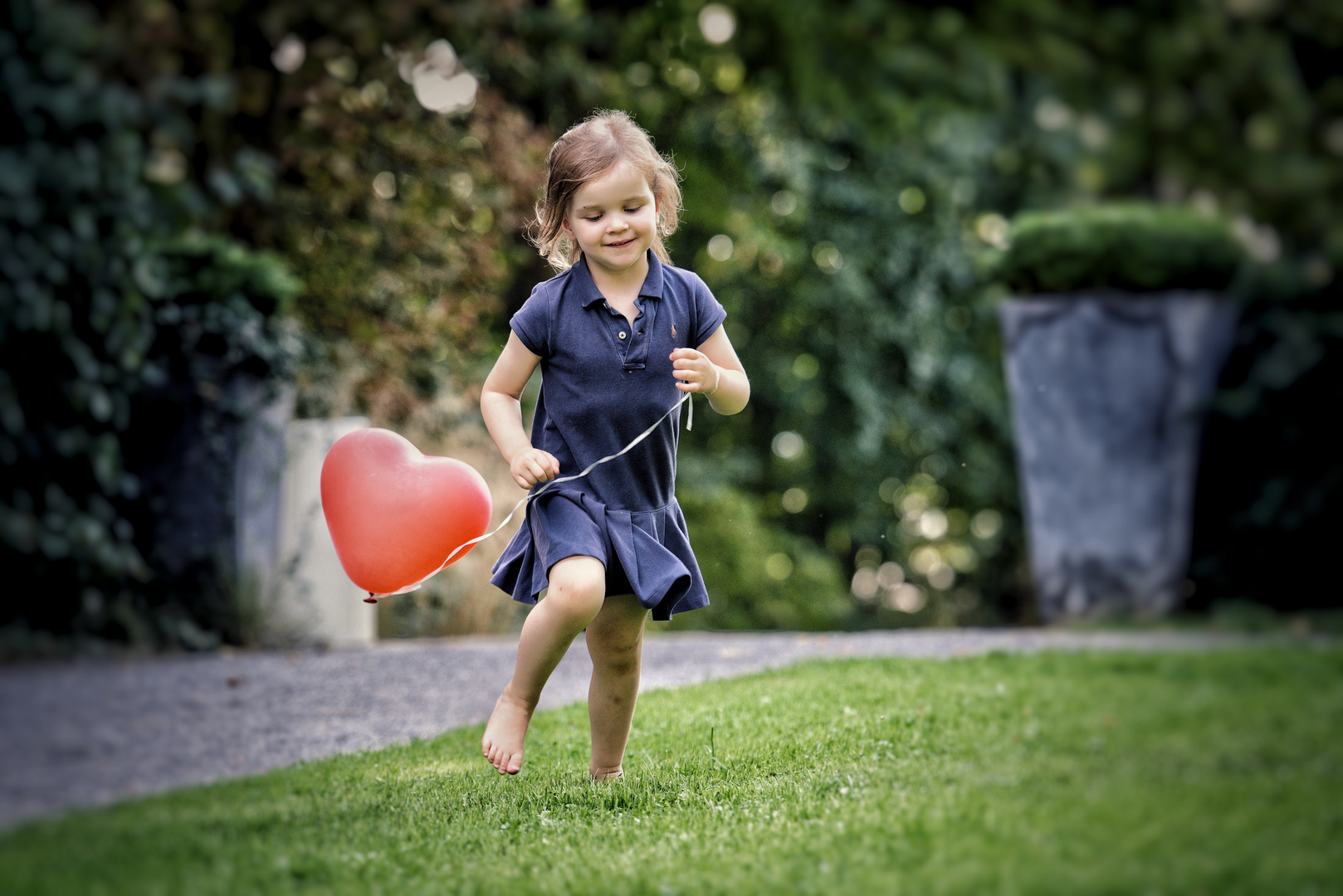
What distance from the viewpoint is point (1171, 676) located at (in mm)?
2039

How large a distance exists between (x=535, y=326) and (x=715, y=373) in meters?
0.43

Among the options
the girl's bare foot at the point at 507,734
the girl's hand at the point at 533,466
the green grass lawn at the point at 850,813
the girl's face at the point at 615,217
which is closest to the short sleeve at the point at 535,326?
the girl's face at the point at 615,217

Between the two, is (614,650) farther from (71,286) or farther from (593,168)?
(71,286)

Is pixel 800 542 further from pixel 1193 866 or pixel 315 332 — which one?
pixel 1193 866

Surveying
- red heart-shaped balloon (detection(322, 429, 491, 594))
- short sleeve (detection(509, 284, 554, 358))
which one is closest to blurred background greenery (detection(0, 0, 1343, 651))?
red heart-shaped balloon (detection(322, 429, 491, 594))

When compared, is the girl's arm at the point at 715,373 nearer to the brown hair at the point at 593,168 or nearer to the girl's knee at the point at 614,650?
the brown hair at the point at 593,168

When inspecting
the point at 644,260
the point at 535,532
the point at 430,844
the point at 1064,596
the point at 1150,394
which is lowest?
the point at 430,844

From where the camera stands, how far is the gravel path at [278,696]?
1.95m

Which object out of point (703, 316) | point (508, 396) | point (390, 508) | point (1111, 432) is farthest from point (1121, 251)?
point (390, 508)

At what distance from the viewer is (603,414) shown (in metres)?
2.55

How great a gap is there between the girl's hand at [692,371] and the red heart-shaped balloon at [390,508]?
609 mm

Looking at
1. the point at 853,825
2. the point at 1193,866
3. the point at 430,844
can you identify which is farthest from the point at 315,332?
the point at 1193,866

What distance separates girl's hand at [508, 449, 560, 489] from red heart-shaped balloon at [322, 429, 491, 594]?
0.33 m

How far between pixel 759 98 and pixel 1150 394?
690cm
